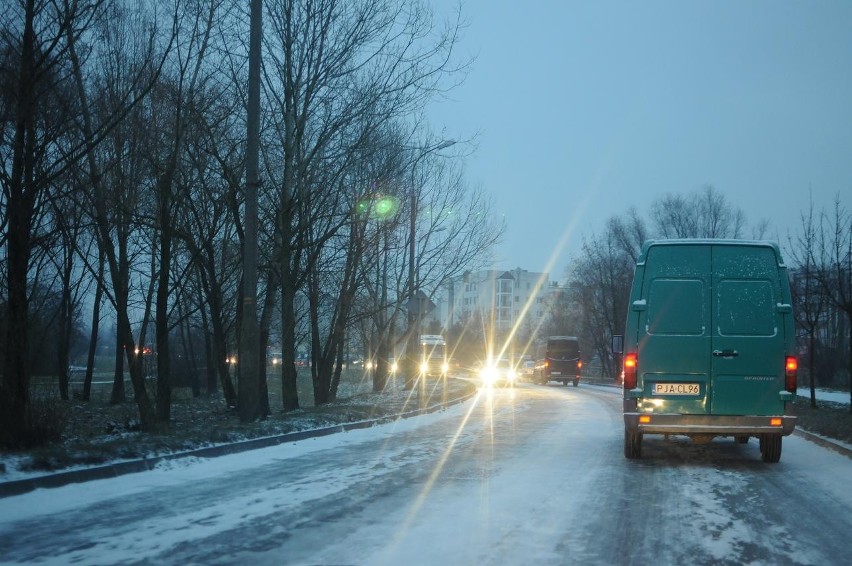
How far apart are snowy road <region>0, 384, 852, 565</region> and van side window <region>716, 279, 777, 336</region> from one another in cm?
186

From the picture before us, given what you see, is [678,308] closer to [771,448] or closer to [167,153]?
[771,448]

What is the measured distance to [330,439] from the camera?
49.2ft

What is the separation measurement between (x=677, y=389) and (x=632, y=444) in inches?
56.2

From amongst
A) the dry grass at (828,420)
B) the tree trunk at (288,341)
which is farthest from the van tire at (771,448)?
the tree trunk at (288,341)

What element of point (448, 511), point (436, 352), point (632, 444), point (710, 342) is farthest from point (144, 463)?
point (436, 352)

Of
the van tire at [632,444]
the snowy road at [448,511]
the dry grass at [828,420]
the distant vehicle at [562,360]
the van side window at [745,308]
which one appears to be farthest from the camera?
the distant vehicle at [562,360]

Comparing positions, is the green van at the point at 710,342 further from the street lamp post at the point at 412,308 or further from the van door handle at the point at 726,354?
the street lamp post at the point at 412,308

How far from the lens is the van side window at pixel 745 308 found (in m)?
10.9

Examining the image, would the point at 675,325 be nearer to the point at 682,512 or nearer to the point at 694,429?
the point at 694,429

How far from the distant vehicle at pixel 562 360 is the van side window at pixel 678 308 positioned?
4169 centimetres

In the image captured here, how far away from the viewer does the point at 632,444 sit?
12047mm

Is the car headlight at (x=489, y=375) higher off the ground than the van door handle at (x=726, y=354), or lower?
lower

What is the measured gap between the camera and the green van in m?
10.8

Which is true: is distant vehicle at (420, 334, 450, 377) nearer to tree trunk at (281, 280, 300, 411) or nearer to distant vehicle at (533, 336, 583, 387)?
distant vehicle at (533, 336, 583, 387)
